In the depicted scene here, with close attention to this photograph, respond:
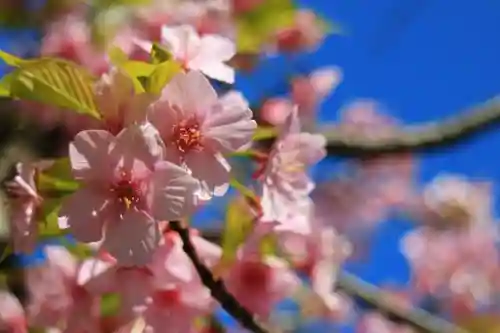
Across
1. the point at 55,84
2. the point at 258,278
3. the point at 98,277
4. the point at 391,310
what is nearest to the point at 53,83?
the point at 55,84

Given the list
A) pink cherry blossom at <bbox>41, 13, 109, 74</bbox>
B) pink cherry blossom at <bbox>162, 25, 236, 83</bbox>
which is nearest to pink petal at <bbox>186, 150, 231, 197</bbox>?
pink cherry blossom at <bbox>162, 25, 236, 83</bbox>

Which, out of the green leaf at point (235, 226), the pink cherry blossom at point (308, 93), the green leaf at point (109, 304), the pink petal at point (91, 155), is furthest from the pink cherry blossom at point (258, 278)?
the pink cherry blossom at point (308, 93)

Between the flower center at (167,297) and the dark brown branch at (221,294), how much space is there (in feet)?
0.11

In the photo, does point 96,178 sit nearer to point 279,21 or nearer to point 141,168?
point 141,168

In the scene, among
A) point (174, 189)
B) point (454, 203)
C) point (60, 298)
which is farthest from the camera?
point (454, 203)

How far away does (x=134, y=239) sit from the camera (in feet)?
2.41

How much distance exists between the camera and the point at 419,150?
161 centimetres

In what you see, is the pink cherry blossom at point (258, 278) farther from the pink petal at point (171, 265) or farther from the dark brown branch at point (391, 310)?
the dark brown branch at point (391, 310)

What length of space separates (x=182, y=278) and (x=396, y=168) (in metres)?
2.05

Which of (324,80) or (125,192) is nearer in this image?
(125,192)

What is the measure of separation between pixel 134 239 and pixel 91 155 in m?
0.08

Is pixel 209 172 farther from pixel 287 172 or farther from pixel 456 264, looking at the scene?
pixel 456 264

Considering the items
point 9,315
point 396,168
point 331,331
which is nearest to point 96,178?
point 9,315

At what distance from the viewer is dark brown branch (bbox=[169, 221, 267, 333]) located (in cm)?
86
